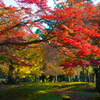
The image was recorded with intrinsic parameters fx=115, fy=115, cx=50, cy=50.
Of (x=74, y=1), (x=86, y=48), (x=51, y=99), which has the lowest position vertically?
(x=51, y=99)

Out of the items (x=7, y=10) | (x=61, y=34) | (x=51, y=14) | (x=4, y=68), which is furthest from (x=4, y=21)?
(x=4, y=68)

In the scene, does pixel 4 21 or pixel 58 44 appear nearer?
pixel 58 44

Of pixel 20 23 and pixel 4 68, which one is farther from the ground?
pixel 20 23

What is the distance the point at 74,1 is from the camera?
764 centimetres

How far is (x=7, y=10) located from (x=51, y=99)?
7551mm

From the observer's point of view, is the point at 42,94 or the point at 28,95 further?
the point at 42,94

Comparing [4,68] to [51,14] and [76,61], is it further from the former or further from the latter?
[51,14]

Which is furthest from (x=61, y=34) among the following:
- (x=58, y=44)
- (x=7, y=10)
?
(x=7, y=10)

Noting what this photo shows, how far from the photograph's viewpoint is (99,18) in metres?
10.5

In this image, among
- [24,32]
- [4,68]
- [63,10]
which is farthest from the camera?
[4,68]

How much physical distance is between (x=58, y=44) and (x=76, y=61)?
246 cm

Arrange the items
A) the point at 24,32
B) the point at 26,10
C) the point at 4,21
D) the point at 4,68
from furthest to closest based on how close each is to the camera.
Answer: the point at 4,68
the point at 24,32
the point at 4,21
the point at 26,10

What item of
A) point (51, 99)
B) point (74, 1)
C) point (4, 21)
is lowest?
point (51, 99)

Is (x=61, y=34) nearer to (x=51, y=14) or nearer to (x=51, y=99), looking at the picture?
(x=51, y=14)
